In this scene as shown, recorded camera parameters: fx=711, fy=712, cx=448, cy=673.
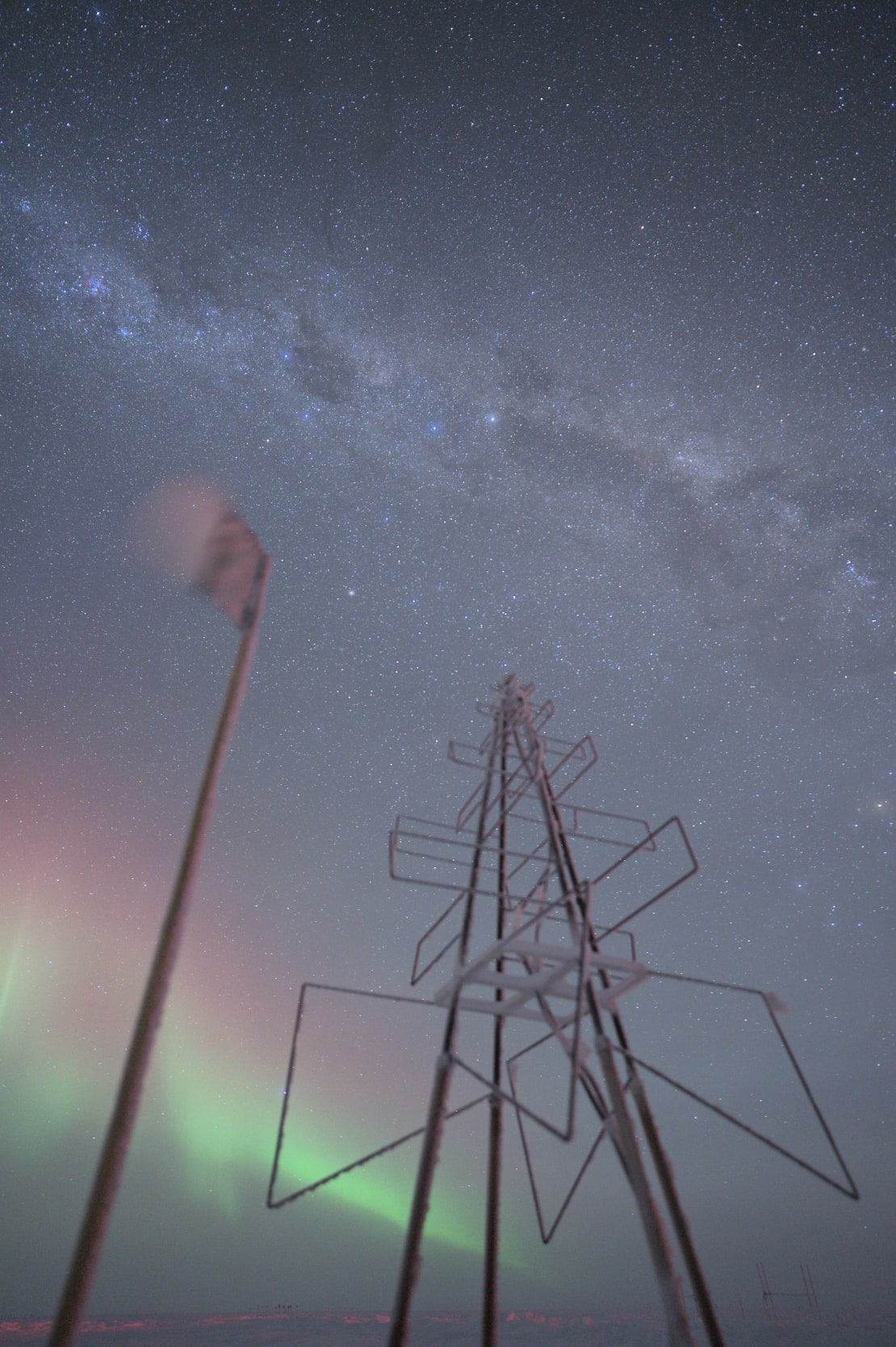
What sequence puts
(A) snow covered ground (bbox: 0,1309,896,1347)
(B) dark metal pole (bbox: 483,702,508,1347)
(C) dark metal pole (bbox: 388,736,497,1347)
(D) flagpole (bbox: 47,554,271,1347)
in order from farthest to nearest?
(A) snow covered ground (bbox: 0,1309,896,1347) → (B) dark metal pole (bbox: 483,702,508,1347) → (C) dark metal pole (bbox: 388,736,497,1347) → (D) flagpole (bbox: 47,554,271,1347)

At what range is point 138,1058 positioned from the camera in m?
4.02

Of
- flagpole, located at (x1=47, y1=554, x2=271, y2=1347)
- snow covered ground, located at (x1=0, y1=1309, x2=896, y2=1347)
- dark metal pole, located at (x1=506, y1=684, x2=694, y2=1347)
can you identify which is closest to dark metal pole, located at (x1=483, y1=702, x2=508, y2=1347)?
dark metal pole, located at (x1=506, y1=684, x2=694, y2=1347)

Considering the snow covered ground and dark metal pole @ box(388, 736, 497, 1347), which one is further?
the snow covered ground

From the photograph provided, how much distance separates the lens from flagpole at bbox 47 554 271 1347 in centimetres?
351

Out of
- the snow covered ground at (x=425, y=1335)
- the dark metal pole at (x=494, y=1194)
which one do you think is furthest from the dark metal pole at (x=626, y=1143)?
the snow covered ground at (x=425, y=1335)

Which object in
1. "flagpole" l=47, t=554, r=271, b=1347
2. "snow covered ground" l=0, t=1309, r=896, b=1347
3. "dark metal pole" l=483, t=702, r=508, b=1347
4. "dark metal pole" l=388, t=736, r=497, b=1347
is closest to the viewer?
"flagpole" l=47, t=554, r=271, b=1347

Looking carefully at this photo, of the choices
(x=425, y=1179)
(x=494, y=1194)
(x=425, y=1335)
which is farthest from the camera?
(x=425, y=1335)

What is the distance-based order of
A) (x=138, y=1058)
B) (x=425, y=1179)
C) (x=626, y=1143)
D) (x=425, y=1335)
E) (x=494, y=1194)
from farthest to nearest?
(x=425, y=1335)
(x=494, y=1194)
(x=626, y=1143)
(x=425, y=1179)
(x=138, y=1058)

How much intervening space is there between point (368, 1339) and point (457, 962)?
105 metres

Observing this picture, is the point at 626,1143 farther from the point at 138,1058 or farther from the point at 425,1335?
the point at 425,1335

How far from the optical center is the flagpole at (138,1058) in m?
3.51

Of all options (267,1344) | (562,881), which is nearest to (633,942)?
(562,881)

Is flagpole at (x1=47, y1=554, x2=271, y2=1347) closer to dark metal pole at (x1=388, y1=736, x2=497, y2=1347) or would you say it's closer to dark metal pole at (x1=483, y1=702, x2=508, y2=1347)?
dark metal pole at (x1=388, y1=736, x2=497, y2=1347)

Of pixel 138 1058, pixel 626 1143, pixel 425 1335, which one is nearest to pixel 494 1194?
pixel 626 1143
